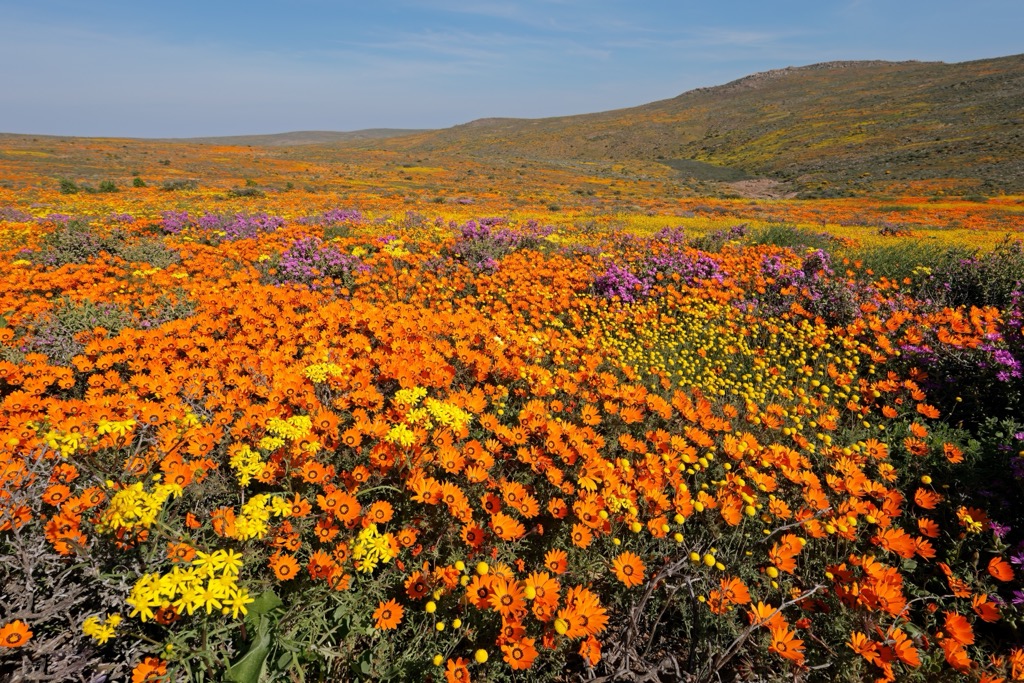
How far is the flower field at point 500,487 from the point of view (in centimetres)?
202

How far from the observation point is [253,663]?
64.7 inches

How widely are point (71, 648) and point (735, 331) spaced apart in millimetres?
6464

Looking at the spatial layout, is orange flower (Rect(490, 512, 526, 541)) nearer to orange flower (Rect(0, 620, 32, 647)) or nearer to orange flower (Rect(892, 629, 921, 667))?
orange flower (Rect(892, 629, 921, 667))

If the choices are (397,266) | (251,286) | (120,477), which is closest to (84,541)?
(120,477)

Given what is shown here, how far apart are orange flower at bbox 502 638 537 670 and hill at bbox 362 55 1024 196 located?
48685 millimetres

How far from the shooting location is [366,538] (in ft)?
7.14

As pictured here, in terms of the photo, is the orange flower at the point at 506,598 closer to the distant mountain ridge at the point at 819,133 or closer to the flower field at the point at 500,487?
the flower field at the point at 500,487

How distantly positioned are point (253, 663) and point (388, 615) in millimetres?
637

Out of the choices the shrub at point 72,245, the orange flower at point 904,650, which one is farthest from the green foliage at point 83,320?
the orange flower at point 904,650

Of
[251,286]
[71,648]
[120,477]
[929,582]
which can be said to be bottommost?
[929,582]

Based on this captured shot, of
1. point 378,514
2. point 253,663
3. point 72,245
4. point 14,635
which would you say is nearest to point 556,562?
point 378,514

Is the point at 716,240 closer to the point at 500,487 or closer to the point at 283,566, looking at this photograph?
the point at 500,487

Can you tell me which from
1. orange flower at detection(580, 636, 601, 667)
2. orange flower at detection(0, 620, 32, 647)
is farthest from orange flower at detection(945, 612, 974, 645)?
orange flower at detection(0, 620, 32, 647)

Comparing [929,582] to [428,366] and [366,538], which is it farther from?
[428,366]
